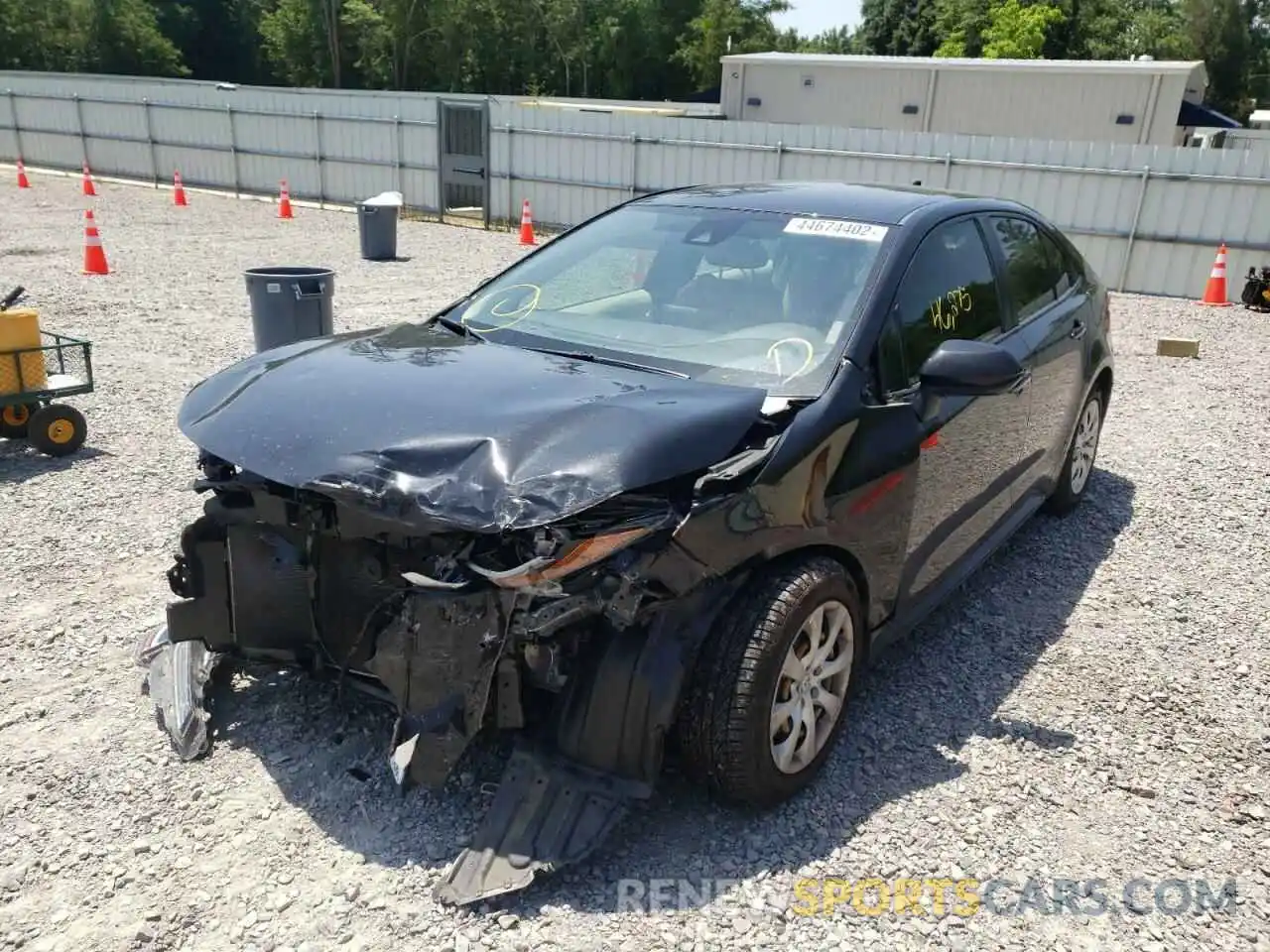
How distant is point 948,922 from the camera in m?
2.59

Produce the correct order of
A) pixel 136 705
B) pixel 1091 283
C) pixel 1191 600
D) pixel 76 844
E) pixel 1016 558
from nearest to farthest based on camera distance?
pixel 76 844, pixel 136 705, pixel 1191 600, pixel 1016 558, pixel 1091 283

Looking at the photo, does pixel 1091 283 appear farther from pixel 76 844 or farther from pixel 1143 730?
pixel 76 844

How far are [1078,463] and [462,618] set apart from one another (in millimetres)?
3934

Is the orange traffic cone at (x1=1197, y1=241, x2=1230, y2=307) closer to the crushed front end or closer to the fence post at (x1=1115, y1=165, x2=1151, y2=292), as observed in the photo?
the fence post at (x1=1115, y1=165, x2=1151, y2=292)

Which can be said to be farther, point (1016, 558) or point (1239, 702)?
point (1016, 558)

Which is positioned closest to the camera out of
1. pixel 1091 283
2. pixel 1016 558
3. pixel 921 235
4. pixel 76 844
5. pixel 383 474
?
pixel 383 474

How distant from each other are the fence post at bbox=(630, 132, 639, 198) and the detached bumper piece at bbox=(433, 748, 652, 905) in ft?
48.2

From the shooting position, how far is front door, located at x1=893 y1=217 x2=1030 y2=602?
343 centimetres

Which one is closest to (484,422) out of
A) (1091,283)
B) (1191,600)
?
(1191,600)

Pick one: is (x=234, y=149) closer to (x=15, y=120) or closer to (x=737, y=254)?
(x=15, y=120)

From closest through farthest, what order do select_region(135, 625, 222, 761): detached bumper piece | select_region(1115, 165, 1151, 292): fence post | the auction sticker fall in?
select_region(135, 625, 222, 761): detached bumper piece
the auction sticker
select_region(1115, 165, 1151, 292): fence post

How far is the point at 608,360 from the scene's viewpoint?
10.9ft

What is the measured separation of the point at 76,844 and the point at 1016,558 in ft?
13.3

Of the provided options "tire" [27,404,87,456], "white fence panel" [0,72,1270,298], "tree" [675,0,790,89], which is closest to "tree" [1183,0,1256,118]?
"tree" [675,0,790,89]
